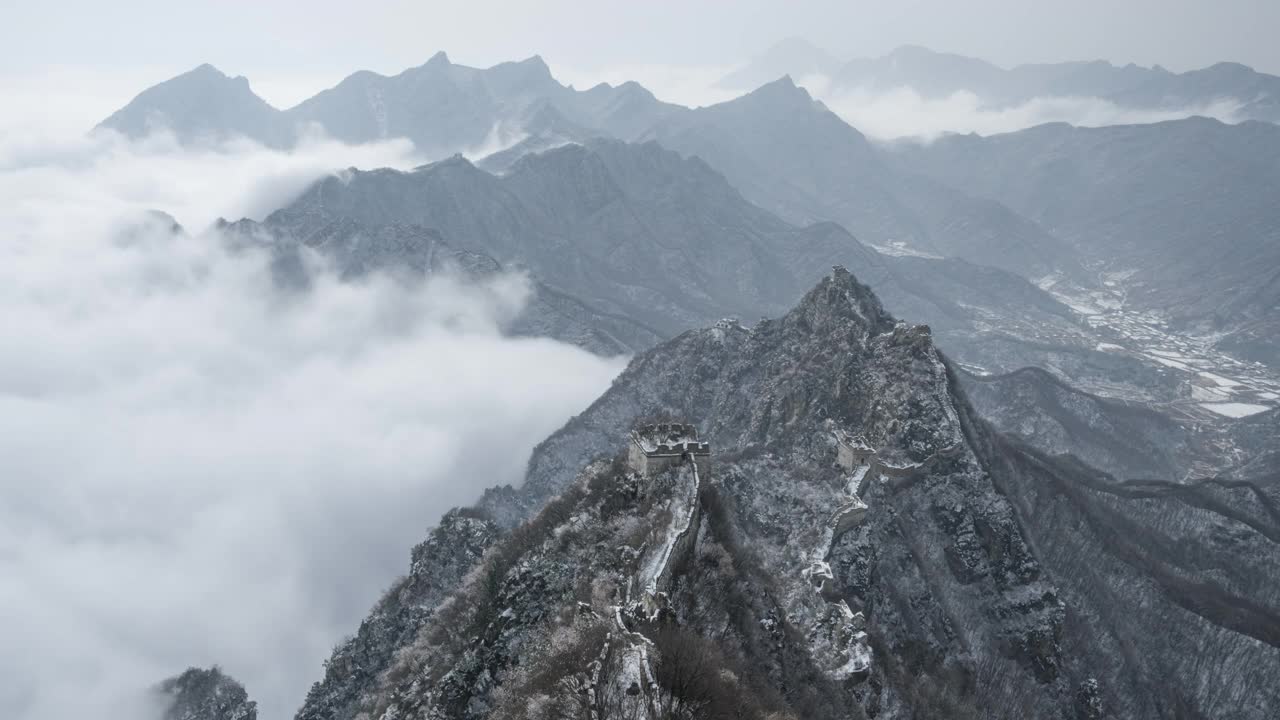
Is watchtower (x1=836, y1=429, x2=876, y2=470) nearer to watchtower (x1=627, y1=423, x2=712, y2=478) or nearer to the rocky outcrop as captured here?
watchtower (x1=627, y1=423, x2=712, y2=478)

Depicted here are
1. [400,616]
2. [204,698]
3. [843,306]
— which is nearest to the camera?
[400,616]

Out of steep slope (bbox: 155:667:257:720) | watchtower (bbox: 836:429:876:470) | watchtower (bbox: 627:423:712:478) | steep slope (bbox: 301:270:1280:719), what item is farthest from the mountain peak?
steep slope (bbox: 155:667:257:720)

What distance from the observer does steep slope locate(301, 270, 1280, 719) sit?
6259 centimetres

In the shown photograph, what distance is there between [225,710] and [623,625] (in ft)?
365

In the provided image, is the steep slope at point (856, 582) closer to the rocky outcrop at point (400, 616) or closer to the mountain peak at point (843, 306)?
the mountain peak at point (843, 306)

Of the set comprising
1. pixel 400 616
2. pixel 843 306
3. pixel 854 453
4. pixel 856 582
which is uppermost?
pixel 400 616

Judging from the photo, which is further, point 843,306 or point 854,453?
point 843,306

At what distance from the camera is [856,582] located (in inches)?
3895

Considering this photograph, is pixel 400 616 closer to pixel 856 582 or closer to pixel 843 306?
pixel 856 582

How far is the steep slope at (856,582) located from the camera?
62594mm

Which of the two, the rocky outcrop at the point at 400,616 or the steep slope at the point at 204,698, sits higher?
the steep slope at the point at 204,698

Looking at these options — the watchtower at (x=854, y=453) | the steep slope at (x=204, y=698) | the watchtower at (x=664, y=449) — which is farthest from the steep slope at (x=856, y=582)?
the steep slope at (x=204, y=698)

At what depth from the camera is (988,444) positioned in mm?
139625

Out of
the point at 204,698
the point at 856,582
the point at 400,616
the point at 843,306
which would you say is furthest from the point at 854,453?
the point at 204,698
